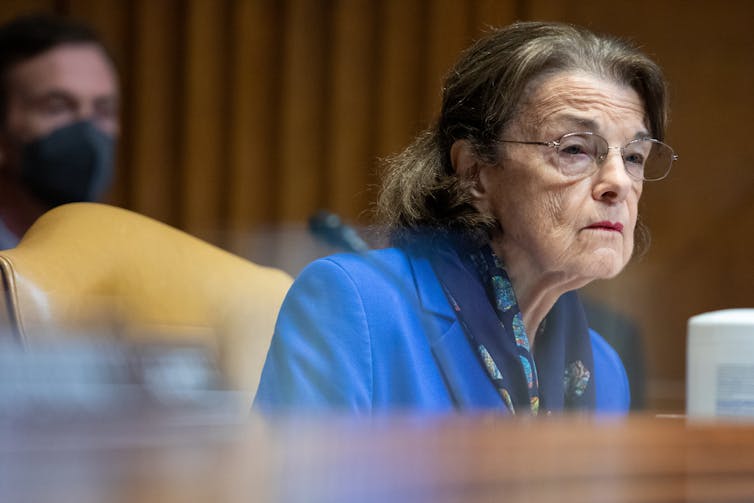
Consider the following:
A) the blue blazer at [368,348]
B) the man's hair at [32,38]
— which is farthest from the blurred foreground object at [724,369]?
the man's hair at [32,38]

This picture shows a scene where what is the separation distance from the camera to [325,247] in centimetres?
167

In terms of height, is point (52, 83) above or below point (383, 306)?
above

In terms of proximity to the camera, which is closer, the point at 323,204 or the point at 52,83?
the point at 52,83

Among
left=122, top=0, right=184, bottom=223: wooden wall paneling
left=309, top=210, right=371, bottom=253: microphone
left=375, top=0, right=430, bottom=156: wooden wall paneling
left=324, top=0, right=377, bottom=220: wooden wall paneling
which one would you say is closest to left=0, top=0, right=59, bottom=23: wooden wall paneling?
left=122, top=0, right=184, bottom=223: wooden wall paneling

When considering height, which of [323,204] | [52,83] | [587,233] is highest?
[52,83]

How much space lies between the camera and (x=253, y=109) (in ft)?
10.1

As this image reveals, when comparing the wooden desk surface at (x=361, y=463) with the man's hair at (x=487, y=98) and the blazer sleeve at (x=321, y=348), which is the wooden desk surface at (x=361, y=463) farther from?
the man's hair at (x=487, y=98)

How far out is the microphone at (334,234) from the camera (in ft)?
5.34

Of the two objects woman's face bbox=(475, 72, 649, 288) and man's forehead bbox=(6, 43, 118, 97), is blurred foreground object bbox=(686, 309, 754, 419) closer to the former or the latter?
woman's face bbox=(475, 72, 649, 288)

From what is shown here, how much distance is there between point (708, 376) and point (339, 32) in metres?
2.35

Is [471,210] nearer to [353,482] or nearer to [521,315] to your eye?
[521,315]

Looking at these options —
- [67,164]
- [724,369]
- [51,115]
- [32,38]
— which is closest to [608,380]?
[724,369]

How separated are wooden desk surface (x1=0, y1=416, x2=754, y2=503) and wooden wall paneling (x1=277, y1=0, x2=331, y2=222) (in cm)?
271

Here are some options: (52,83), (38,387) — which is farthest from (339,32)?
(38,387)
